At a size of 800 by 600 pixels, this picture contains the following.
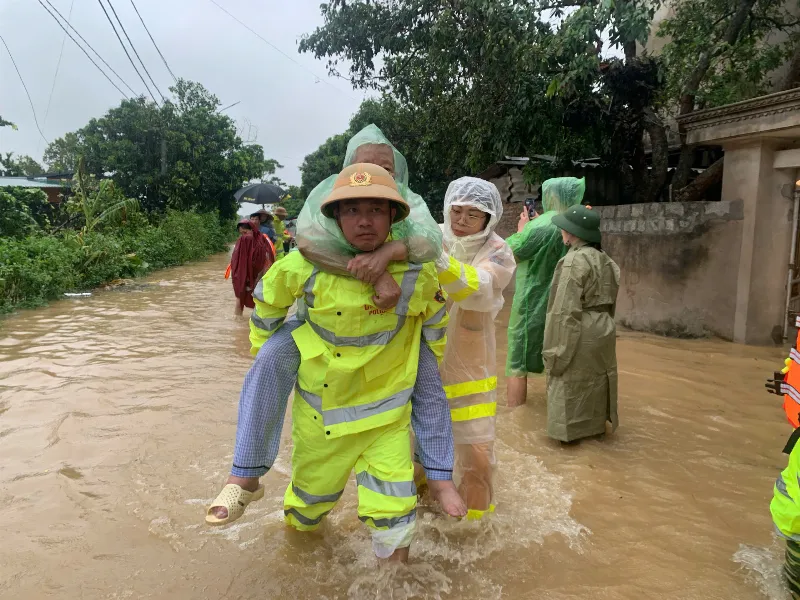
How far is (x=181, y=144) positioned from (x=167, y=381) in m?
17.7

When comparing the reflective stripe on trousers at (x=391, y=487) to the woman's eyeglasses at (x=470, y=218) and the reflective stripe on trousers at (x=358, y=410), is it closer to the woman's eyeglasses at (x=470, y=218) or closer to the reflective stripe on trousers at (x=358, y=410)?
the reflective stripe on trousers at (x=358, y=410)

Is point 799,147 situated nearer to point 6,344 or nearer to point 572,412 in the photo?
point 572,412

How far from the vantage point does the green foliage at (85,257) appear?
8.96 meters

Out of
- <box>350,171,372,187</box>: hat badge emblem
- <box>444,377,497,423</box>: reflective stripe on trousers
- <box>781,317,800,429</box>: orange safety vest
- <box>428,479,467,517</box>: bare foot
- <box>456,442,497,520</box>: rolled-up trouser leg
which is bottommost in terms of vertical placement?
<box>456,442,497,520</box>: rolled-up trouser leg

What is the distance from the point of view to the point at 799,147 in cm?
644

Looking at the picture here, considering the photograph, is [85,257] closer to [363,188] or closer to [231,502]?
[231,502]

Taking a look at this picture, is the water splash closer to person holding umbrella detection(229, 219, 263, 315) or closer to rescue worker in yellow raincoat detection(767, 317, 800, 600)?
rescue worker in yellow raincoat detection(767, 317, 800, 600)

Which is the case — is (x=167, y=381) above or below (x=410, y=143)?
below

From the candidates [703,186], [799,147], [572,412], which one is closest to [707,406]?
[572,412]

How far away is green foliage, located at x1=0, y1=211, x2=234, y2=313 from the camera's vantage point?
29.4 ft

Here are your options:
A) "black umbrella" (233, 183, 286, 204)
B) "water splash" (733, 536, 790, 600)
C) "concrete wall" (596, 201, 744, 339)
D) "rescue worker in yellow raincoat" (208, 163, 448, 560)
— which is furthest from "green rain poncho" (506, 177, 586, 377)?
"black umbrella" (233, 183, 286, 204)

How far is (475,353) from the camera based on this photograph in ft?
9.22

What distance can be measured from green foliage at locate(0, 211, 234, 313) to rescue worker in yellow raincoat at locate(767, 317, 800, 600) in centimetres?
929

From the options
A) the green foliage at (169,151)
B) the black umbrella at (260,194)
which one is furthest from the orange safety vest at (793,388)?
the green foliage at (169,151)
